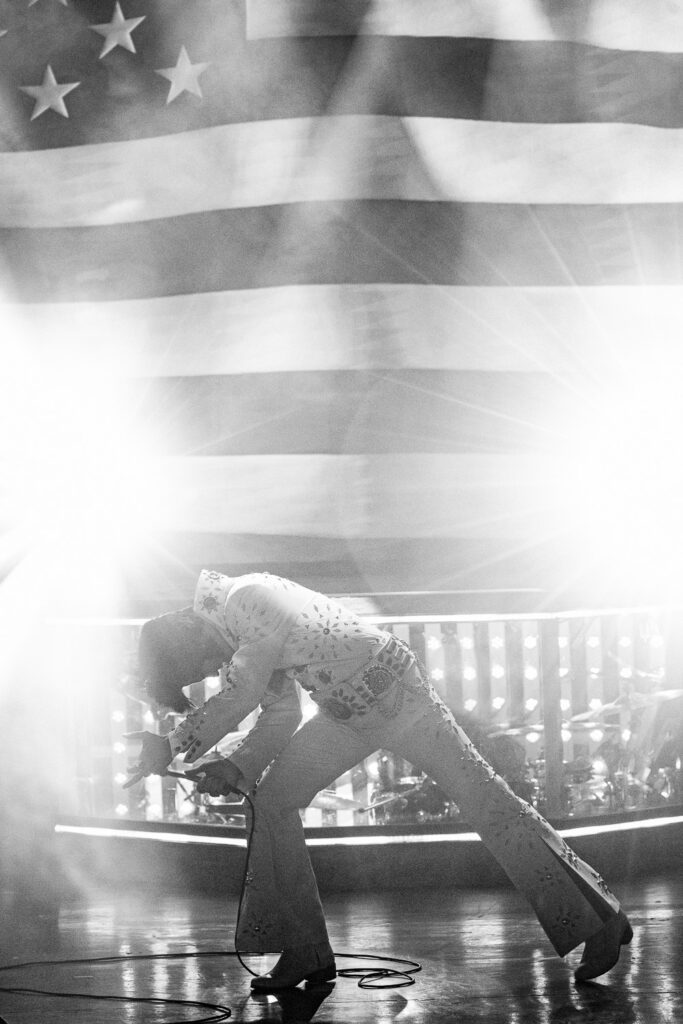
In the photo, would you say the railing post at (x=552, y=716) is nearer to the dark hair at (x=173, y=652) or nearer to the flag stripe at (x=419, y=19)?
the dark hair at (x=173, y=652)

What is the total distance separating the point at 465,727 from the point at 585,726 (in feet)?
1.43

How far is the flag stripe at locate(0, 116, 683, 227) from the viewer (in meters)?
4.43

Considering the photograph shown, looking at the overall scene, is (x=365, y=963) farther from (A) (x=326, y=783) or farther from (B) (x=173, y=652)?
(B) (x=173, y=652)

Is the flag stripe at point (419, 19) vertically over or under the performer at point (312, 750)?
over

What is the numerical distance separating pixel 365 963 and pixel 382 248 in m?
2.57

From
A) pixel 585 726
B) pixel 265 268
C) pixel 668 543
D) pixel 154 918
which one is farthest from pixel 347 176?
pixel 154 918

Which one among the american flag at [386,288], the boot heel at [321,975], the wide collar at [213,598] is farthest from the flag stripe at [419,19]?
the boot heel at [321,975]

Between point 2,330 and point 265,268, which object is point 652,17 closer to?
point 265,268

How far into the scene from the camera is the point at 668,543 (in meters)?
4.60

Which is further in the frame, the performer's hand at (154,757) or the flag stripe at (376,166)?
the flag stripe at (376,166)

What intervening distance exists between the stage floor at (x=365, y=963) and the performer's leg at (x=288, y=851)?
0.44 ft

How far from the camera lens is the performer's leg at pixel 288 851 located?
2742mm

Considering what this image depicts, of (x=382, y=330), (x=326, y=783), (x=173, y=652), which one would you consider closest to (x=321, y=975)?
(x=326, y=783)

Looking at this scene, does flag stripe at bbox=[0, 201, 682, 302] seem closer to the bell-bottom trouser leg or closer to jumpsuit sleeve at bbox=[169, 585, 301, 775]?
jumpsuit sleeve at bbox=[169, 585, 301, 775]
